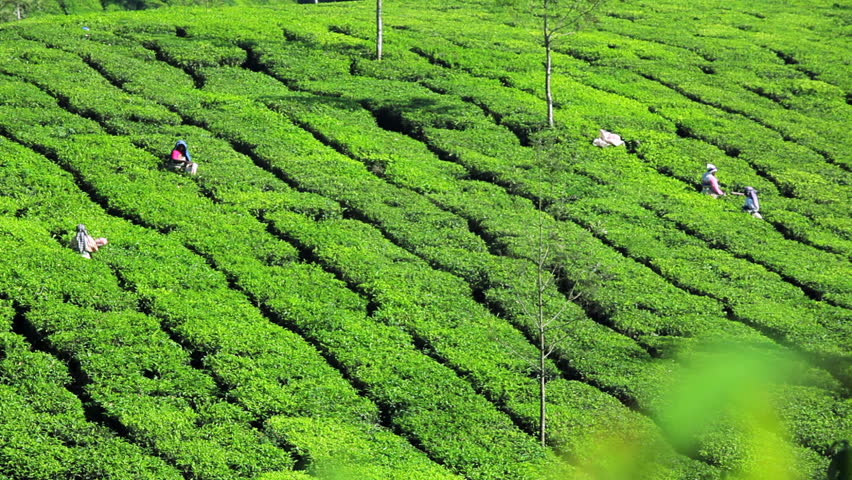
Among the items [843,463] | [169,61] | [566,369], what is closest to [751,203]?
[566,369]

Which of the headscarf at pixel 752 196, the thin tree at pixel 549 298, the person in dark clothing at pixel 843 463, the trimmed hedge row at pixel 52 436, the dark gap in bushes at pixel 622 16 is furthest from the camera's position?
the dark gap in bushes at pixel 622 16

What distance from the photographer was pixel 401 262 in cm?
2567

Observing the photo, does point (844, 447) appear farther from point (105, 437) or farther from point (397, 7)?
point (397, 7)

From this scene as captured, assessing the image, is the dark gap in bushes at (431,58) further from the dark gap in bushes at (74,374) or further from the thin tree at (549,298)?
the dark gap in bushes at (74,374)

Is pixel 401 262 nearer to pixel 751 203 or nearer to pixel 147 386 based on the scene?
pixel 147 386

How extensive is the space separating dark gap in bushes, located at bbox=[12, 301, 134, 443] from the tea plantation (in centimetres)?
6

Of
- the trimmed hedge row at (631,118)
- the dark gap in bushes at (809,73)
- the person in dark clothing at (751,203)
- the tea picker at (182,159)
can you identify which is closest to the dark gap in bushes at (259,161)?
the tea picker at (182,159)

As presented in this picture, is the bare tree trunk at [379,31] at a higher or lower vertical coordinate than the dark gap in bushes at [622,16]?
higher

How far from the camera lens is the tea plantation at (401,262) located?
755 inches

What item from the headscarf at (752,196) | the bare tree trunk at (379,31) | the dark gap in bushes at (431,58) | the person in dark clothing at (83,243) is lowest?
the headscarf at (752,196)

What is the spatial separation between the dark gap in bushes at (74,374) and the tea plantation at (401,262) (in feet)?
0.20

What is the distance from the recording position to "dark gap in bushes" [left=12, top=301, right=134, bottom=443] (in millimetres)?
18547

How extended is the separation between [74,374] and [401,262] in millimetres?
9184

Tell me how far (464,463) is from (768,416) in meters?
6.97
